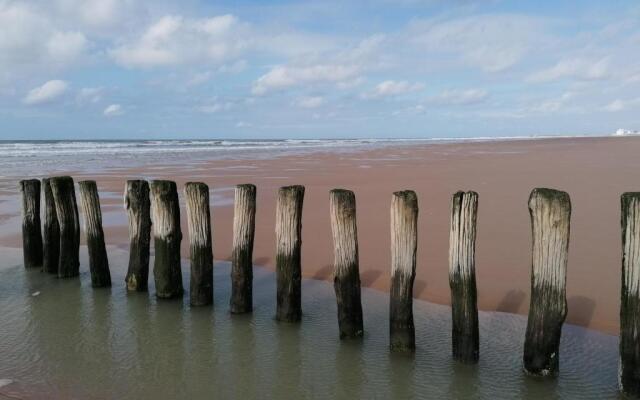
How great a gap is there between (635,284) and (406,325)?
1.80m

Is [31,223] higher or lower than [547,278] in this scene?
higher

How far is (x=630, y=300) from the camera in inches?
149

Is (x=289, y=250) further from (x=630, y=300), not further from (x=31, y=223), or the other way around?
(x=31, y=223)

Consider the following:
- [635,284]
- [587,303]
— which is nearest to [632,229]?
[635,284]

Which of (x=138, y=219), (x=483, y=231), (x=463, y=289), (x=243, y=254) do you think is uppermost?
(x=138, y=219)

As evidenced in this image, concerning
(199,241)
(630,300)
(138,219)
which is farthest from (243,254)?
(630,300)

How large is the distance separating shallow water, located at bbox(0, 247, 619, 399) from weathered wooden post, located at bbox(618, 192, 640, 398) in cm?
20

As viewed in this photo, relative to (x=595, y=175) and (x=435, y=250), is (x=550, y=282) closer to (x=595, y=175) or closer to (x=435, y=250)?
(x=435, y=250)

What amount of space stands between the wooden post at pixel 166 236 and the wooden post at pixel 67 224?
152cm

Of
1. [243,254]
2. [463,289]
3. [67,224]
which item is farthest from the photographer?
[67,224]

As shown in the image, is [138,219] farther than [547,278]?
Yes

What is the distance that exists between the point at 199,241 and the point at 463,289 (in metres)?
2.88

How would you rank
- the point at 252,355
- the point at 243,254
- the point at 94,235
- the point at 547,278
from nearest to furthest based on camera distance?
the point at 547,278, the point at 252,355, the point at 243,254, the point at 94,235

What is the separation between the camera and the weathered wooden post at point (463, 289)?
4297 millimetres
